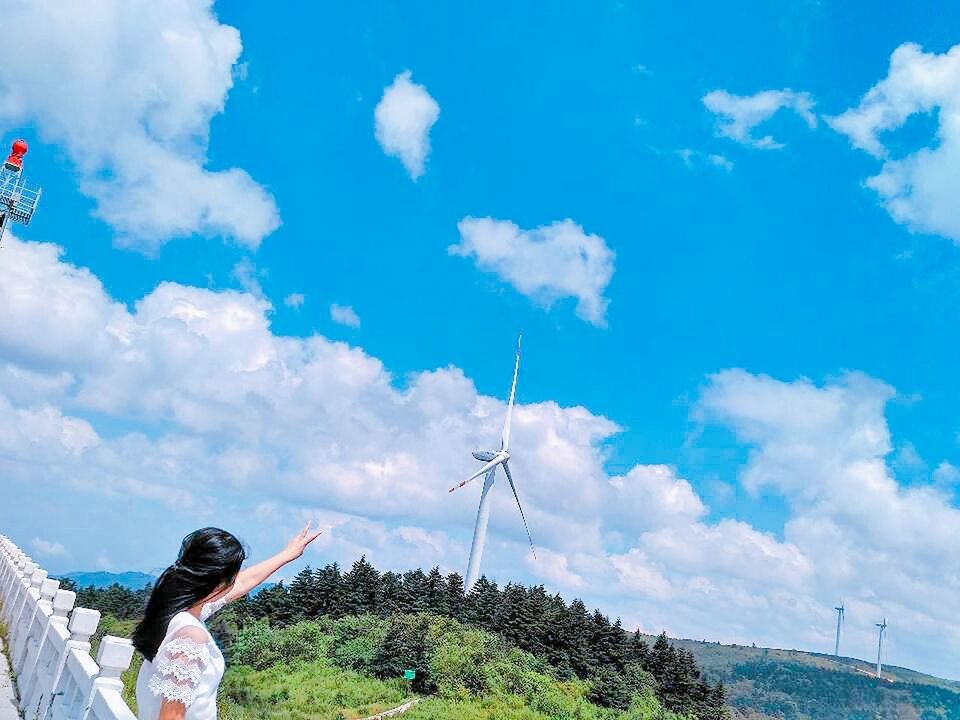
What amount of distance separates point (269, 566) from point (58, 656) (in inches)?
154

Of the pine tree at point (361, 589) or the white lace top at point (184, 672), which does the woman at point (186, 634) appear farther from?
the pine tree at point (361, 589)

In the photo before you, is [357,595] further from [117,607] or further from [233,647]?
[117,607]

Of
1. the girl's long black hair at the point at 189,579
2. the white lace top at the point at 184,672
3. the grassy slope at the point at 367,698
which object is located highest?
the girl's long black hair at the point at 189,579

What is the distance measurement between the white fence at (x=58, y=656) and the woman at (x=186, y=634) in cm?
180

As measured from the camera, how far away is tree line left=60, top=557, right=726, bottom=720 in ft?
171

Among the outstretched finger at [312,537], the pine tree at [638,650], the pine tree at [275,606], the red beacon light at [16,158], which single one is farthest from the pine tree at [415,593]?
the outstretched finger at [312,537]

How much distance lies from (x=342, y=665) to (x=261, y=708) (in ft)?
28.9

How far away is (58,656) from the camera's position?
28.0 feet

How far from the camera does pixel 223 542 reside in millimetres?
4555

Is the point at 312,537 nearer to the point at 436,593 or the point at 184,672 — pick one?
the point at 184,672

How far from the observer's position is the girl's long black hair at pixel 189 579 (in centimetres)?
434

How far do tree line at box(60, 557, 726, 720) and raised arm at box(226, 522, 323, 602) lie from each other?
43.1m

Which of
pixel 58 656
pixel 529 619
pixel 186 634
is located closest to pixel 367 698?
pixel 529 619

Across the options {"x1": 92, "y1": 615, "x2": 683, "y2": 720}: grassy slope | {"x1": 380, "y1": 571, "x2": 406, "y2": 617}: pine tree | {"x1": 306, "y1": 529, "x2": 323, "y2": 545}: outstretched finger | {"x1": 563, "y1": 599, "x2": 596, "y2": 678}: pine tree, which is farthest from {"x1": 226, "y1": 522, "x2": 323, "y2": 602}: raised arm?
{"x1": 380, "y1": 571, "x2": 406, "y2": 617}: pine tree
